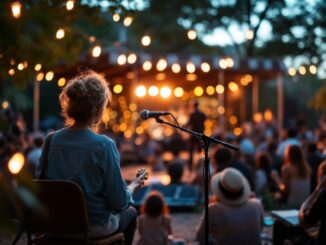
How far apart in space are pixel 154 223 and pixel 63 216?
2265mm

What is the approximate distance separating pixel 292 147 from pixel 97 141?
538cm

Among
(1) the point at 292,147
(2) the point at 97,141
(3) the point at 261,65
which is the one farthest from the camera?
(3) the point at 261,65

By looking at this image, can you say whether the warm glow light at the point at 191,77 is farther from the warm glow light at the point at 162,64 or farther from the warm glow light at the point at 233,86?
the warm glow light at the point at 162,64

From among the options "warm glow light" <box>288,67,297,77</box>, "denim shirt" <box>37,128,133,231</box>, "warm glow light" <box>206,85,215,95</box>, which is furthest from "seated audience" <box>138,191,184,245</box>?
"warm glow light" <box>206,85,215,95</box>

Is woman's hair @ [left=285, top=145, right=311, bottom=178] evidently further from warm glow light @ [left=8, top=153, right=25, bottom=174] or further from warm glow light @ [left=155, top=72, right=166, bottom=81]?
warm glow light @ [left=155, top=72, right=166, bottom=81]

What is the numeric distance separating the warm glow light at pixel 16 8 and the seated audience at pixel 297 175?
7.06m

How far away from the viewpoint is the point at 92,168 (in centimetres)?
348

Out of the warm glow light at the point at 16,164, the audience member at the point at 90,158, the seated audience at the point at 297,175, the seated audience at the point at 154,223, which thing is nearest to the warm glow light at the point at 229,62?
the seated audience at the point at 297,175

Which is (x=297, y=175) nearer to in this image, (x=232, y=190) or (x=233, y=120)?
(x=232, y=190)

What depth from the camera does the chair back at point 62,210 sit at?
331 cm

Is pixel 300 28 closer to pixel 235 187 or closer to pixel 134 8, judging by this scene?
pixel 134 8

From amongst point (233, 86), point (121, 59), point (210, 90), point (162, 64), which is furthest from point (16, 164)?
point (210, 90)

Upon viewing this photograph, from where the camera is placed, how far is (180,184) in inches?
378

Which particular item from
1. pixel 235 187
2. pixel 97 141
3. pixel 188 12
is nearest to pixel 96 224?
pixel 97 141
